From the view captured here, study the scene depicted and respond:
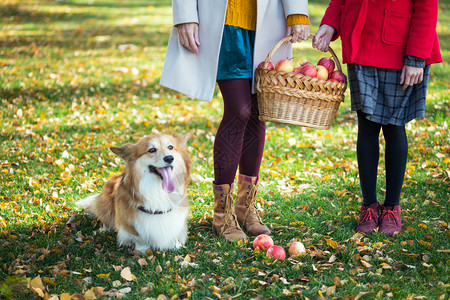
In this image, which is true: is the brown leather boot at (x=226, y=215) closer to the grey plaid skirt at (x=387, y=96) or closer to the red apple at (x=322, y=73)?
the red apple at (x=322, y=73)

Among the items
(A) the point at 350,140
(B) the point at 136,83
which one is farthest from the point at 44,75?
(A) the point at 350,140

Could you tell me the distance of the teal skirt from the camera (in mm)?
2900

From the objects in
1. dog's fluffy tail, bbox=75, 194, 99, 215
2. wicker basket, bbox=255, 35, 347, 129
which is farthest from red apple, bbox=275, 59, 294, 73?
dog's fluffy tail, bbox=75, 194, 99, 215

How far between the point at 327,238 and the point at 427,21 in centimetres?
149

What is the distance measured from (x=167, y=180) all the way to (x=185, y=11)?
3.35 ft

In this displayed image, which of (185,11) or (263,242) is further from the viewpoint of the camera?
(263,242)

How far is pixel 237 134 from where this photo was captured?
3.04 m

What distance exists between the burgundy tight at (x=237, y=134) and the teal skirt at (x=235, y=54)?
0.05 meters

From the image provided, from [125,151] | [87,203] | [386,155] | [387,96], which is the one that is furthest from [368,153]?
[87,203]

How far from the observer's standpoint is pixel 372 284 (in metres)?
2.59

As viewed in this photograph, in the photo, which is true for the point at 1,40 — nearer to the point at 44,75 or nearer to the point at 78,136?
the point at 44,75

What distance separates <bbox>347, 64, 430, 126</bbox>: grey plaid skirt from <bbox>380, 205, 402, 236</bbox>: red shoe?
2.02 ft

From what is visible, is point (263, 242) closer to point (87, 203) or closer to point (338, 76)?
point (338, 76)

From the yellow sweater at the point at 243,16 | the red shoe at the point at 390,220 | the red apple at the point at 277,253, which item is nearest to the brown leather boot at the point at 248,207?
the red apple at the point at 277,253
